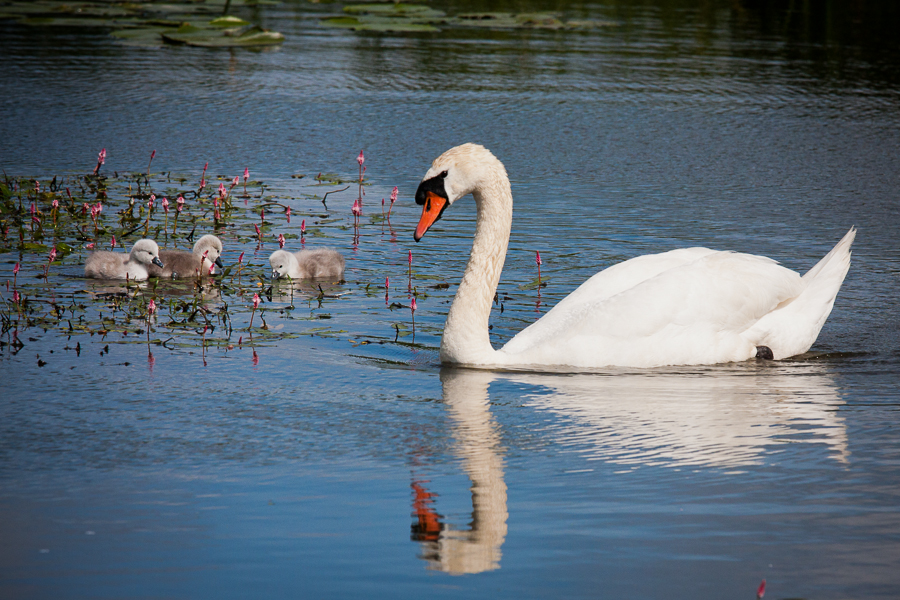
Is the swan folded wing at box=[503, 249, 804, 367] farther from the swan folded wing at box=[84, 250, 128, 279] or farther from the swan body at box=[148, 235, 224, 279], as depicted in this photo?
the swan folded wing at box=[84, 250, 128, 279]

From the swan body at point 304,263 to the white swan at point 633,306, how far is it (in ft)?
5.23

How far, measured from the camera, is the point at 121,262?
24.7 ft

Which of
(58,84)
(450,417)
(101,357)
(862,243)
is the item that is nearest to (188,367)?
(101,357)

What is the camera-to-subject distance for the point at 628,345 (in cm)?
593

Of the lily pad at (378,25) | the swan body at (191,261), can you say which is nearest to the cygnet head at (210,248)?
the swan body at (191,261)

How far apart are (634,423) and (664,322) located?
1252 mm

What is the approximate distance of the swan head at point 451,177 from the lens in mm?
6074

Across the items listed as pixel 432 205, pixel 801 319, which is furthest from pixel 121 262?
pixel 801 319

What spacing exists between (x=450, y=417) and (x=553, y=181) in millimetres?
6193

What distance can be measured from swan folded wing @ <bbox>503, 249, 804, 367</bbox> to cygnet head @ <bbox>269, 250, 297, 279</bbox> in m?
2.11

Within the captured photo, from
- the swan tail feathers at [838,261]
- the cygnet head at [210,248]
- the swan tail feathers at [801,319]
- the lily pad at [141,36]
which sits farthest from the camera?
the lily pad at [141,36]

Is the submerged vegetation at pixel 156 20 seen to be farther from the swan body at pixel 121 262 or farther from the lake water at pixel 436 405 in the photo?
the swan body at pixel 121 262

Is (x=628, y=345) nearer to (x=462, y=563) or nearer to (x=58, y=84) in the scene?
(x=462, y=563)

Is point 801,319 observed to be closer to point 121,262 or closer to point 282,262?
point 282,262
